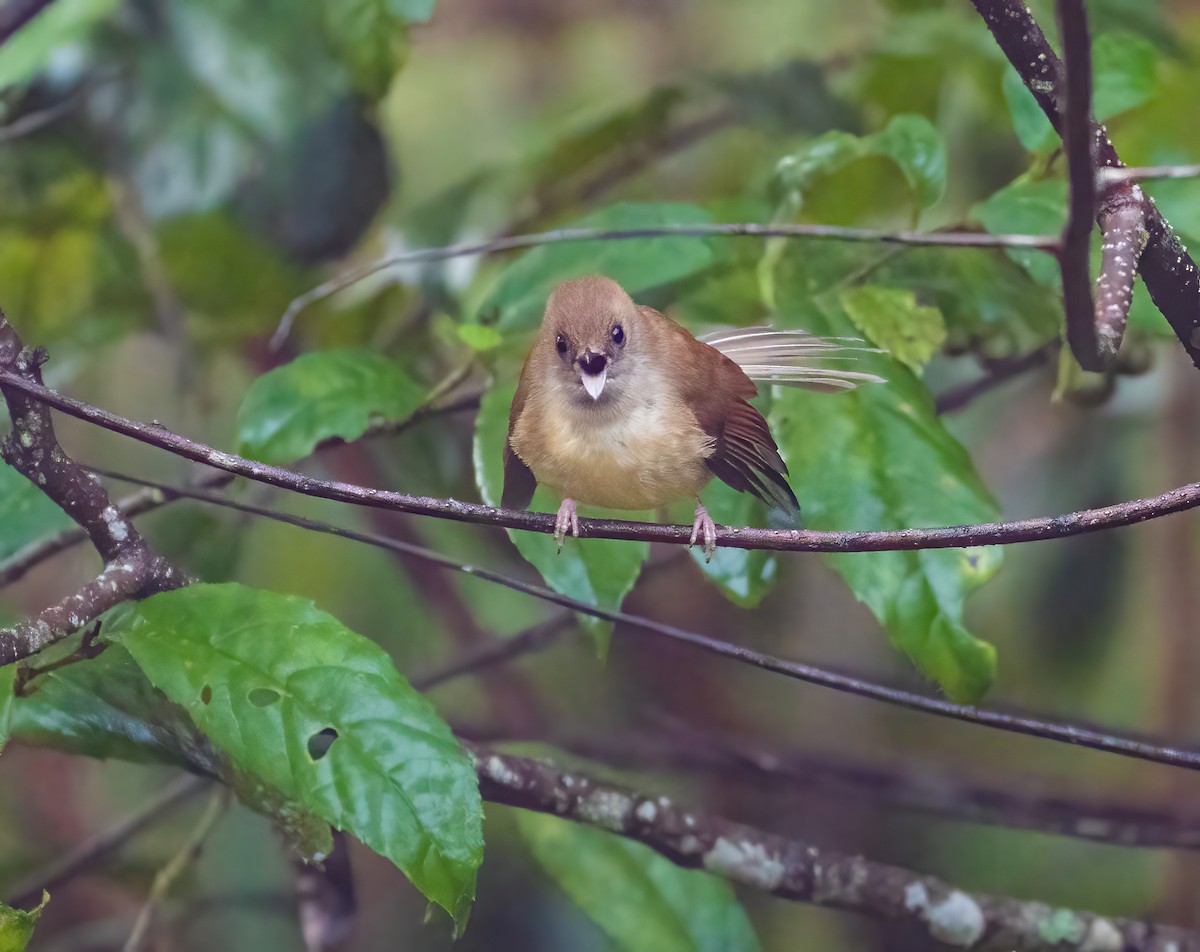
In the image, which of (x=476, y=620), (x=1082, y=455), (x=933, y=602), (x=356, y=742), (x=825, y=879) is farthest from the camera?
(x=1082, y=455)

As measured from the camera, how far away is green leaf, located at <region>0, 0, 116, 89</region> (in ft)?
3.76

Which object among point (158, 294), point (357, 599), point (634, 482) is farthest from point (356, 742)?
point (158, 294)

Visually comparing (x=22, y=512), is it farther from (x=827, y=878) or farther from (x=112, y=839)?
(x=827, y=878)

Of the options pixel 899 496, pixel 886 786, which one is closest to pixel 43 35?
pixel 899 496

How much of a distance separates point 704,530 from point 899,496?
0.71ft

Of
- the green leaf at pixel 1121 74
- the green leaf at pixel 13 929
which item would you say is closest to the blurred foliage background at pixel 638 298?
the green leaf at pixel 1121 74

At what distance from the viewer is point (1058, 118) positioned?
72 centimetres

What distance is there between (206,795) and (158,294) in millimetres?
667

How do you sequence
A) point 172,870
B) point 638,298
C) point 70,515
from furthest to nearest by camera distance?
point 172,870, point 638,298, point 70,515

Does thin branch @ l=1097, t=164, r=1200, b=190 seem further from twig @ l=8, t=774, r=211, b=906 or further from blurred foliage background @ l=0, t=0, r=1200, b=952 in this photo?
twig @ l=8, t=774, r=211, b=906

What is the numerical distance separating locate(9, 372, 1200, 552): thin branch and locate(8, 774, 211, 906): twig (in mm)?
560

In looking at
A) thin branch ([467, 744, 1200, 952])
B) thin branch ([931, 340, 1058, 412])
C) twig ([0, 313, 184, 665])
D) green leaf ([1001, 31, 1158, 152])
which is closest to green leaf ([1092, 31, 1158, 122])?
green leaf ([1001, 31, 1158, 152])

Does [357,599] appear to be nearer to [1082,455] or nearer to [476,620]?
[476,620]

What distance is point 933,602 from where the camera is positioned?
2.73ft
